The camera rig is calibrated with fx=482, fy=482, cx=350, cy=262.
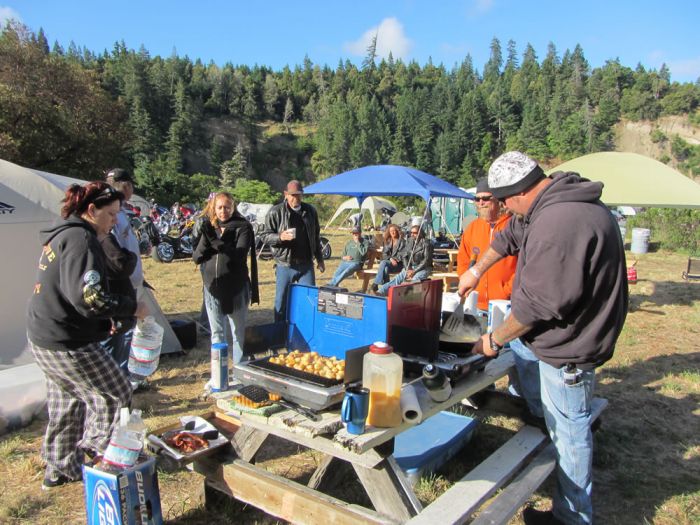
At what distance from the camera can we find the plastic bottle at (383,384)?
6.21 ft

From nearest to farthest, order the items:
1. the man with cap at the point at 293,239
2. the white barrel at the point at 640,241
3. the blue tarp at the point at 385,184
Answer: the man with cap at the point at 293,239, the blue tarp at the point at 385,184, the white barrel at the point at 640,241

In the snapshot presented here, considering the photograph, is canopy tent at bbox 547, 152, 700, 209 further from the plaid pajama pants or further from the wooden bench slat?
the plaid pajama pants

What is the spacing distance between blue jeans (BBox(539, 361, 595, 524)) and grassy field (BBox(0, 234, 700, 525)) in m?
0.48

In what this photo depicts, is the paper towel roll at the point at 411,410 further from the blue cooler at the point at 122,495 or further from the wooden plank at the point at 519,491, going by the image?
the blue cooler at the point at 122,495

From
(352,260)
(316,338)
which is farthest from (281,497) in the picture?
(352,260)

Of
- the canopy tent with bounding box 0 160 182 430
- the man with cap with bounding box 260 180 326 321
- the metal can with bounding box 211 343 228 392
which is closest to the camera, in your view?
the metal can with bounding box 211 343 228 392

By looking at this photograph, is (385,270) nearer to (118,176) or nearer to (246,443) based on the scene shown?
(118,176)

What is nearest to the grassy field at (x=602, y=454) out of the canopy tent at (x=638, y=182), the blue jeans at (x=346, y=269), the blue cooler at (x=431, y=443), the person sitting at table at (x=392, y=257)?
the blue cooler at (x=431, y=443)

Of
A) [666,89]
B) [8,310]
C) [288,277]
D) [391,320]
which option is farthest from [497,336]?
[666,89]

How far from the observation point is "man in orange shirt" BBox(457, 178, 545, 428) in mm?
2943

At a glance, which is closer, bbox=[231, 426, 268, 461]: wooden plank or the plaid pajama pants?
bbox=[231, 426, 268, 461]: wooden plank

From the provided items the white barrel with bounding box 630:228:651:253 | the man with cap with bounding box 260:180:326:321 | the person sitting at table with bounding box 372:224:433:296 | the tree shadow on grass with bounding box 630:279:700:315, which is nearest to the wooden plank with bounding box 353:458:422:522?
the man with cap with bounding box 260:180:326:321

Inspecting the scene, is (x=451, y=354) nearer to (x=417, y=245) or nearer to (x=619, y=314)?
(x=619, y=314)

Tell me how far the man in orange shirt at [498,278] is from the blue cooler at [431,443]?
46 cm
